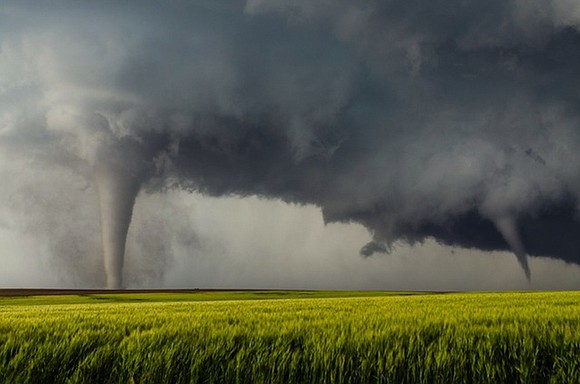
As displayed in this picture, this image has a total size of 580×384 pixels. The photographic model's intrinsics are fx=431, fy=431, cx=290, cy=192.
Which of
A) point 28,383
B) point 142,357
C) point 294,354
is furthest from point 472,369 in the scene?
point 28,383

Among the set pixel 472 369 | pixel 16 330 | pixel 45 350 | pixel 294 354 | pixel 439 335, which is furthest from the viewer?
pixel 16 330

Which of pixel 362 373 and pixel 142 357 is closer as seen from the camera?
pixel 362 373

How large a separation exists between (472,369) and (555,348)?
1.28 m

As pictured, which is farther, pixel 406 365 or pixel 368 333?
pixel 368 333

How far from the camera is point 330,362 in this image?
4930mm

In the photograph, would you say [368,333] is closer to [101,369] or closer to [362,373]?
[362,373]

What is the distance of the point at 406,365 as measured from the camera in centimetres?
496

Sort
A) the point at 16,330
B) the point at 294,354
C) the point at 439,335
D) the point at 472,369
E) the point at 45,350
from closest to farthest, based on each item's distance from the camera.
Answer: the point at 472,369, the point at 294,354, the point at 45,350, the point at 439,335, the point at 16,330

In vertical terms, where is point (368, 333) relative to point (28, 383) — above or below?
above

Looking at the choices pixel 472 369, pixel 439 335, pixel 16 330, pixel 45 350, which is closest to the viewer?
pixel 472 369

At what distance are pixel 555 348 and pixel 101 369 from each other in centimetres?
552

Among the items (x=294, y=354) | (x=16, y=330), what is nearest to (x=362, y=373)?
(x=294, y=354)

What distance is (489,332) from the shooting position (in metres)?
5.76

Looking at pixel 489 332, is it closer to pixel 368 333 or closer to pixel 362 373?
pixel 368 333
